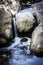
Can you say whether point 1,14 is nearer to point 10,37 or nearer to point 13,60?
point 10,37

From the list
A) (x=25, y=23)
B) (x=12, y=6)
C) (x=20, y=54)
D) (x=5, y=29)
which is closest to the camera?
(x=20, y=54)

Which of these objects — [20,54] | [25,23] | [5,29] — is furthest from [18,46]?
[25,23]

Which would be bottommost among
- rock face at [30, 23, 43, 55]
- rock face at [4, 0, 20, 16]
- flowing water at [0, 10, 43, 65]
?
flowing water at [0, 10, 43, 65]

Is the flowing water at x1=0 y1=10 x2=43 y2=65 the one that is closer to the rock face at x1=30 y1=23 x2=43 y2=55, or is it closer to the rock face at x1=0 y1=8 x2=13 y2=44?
the rock face at x1=30 y1=23 x2=43 y2=55

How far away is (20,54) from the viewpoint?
960cm

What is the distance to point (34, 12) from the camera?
12.3 metres

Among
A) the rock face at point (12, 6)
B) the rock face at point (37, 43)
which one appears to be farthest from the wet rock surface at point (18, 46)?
the rock face at point (12, 6)

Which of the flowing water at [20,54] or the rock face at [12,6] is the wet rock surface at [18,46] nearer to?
the flowing water at [20,54]

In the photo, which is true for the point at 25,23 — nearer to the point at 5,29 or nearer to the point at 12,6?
the point at 5,29

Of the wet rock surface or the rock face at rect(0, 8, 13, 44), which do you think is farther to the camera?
the rock face at rect(0, 8, 13, 44)

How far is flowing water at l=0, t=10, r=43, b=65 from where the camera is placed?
8.77m

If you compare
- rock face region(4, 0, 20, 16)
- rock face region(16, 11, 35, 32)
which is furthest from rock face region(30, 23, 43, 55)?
rock face region(4, 0, 20, 16)

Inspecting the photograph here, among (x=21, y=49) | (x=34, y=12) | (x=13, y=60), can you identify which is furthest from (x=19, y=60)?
(x=34, y=12)

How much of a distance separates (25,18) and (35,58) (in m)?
3.28
